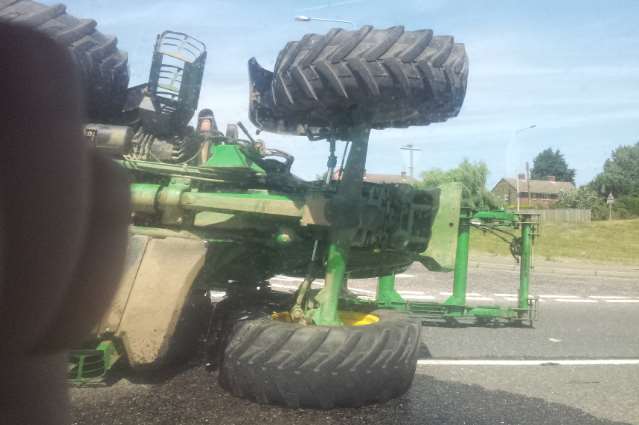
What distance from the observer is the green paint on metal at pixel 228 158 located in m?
4.45

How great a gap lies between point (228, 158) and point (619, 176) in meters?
A: 62.3

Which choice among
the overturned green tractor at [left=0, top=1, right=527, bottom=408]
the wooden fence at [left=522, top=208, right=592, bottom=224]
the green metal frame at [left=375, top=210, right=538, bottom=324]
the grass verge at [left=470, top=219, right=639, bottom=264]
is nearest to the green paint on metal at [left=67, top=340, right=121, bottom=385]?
the overturned green tractor at [left=0, top=1, right=527, bottom=408]

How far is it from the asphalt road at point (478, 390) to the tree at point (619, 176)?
180ft

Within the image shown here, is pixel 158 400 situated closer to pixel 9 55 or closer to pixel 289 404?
pixel 289 404

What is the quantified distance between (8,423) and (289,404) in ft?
5.09

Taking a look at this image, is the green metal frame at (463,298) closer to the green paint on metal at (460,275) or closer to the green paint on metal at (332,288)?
the green paint on metal at (460,275)

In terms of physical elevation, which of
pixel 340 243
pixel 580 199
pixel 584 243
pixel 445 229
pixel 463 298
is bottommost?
pixel 463 298

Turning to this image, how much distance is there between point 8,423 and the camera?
111 inches

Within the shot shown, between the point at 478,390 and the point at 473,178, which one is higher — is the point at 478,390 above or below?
below

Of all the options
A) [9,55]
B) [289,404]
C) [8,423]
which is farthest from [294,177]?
[8,423]

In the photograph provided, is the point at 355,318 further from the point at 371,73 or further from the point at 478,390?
the point at 371,73

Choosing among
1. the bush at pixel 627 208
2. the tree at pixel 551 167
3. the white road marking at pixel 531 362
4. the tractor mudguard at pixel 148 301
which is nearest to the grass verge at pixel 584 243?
the bush at pixel 627 208

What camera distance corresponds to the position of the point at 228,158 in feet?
14.7

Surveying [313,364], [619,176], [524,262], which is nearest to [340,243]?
[313,364]
